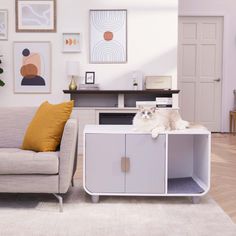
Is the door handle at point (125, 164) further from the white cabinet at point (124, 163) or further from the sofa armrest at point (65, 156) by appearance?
the sofa armrest at point (65, 156)

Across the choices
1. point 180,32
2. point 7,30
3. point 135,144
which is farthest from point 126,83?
point 135,144

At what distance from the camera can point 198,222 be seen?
282 centimetres

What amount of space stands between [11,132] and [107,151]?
0.96 metres

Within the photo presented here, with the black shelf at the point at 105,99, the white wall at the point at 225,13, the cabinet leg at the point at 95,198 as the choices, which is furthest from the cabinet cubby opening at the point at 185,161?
the white wall at the point at 225,13

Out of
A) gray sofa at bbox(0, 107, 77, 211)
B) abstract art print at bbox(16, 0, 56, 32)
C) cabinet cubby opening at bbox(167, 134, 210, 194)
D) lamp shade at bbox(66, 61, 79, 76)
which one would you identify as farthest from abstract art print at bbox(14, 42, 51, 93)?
gray sofa at bbox(0, 107, 77, 211)

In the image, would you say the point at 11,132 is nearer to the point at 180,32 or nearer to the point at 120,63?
the point at 120,63

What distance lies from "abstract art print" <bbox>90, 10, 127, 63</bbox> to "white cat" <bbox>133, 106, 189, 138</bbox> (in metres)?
3.10

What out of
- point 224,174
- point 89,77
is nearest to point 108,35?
point 89,77

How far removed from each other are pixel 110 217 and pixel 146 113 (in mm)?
862

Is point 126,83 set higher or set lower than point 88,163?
higher

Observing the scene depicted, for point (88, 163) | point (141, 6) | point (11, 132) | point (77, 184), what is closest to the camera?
point (88, 163)

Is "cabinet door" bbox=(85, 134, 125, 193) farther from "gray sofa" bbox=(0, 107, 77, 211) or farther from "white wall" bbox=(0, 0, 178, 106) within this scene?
"white wall" bbox=(0, 0, 178, 106)

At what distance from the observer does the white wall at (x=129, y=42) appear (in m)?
6.30

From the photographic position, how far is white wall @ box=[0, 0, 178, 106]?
630 cm
